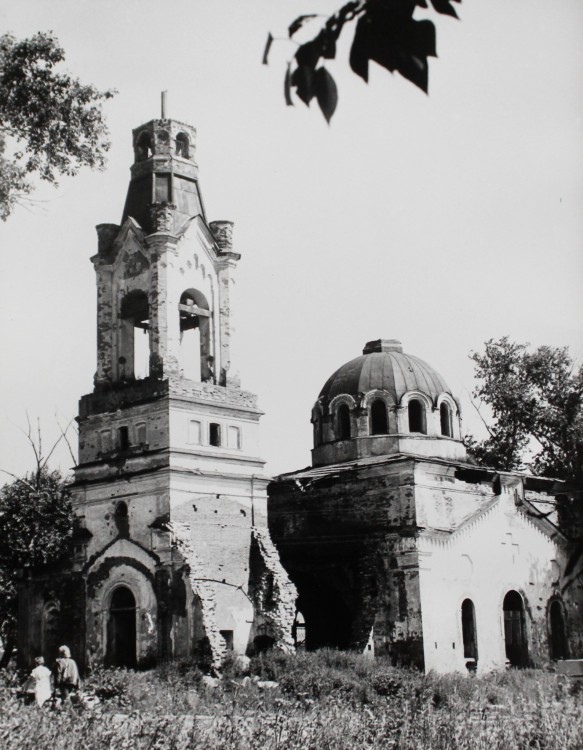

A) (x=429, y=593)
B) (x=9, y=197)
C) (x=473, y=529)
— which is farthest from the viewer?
(x=473, y=529)

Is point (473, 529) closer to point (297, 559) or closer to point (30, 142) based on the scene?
point (297, 559)

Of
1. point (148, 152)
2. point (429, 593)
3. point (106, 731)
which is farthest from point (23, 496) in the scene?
point (106, 731)

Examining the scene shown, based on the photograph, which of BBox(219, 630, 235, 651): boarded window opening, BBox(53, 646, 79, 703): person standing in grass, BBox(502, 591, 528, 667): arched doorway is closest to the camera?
BBox(53, 646, 79, 703): person standing in grass

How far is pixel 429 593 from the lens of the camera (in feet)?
76.5

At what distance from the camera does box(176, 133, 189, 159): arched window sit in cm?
2542

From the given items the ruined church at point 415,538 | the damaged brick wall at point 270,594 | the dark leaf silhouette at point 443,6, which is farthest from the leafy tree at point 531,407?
the dark leaf silhouette at point 443,6

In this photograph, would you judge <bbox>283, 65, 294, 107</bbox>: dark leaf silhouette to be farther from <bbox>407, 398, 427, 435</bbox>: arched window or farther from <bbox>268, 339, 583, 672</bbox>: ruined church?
<bbox>407, 398, 427, 435</bbox>: arched window

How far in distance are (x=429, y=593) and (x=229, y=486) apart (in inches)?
209

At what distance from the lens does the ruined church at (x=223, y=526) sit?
22.4 m

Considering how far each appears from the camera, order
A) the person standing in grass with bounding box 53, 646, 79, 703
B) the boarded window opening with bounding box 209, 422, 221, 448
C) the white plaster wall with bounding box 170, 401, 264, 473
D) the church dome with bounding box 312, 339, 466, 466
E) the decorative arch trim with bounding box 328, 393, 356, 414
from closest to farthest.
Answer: the person standing in grass with bounding box 53, 646, 79, 703 < the white plaster wall with bounding box 170, 401, 264, 473 < the boarded window opening with bounding box 209, 422, 221, 448 < the church dome with bounding box 312, 339, 466, 466 < the decorative arch trim with bounding box 328, 393, 356, 414

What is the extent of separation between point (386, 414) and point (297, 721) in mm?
18144

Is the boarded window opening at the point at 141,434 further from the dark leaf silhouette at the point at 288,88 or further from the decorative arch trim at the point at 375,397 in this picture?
the dark leaf silhouette at the point at 288,88

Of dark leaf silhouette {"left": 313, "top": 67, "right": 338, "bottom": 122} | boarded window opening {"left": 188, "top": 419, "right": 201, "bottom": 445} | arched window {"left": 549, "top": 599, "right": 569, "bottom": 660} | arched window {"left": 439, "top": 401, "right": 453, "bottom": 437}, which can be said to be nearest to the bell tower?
boarded window opening {"left": 188, "top": 419, "right": 201, "bottom": 445}

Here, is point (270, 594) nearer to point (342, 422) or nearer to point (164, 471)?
point (164, 471)
